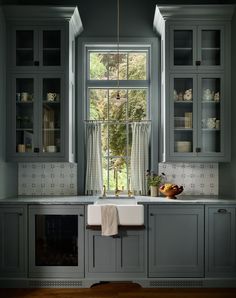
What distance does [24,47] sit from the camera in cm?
444

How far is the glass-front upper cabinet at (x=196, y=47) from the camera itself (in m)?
4.42

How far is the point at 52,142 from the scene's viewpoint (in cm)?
443

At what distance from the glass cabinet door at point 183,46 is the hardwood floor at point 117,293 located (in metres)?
2.40

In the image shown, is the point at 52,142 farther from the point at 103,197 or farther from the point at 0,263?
the point at 0,263

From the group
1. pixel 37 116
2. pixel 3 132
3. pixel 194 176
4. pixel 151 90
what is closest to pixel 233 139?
pixel 194 176

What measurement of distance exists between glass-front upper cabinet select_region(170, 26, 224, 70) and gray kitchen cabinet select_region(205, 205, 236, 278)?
1.58 metres

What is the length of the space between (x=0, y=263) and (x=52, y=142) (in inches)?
54.5

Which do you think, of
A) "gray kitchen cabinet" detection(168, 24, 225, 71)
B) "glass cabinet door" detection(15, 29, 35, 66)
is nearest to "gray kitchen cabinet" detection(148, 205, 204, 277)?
"gray kitchen cabinet" detection(168, 24, 225, 71)

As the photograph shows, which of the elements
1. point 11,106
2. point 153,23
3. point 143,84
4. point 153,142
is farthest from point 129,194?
point 153,23

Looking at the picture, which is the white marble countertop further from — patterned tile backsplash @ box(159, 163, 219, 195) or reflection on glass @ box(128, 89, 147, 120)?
reflection on glass @ box(128, 89, 147, 120)

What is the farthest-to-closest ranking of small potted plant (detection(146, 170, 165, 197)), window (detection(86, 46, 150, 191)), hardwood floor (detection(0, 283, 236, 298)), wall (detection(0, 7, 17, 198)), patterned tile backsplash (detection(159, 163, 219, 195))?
window (detection(86, 46, 150, 191)), patterned tile backsplash (detection(159, 163, 219, 195)), small potted plant (detection(146, 170, 165, 197)), wall (detection(0, 7, 17, 198)), hardwood floor (detection(0, 283, 236, 298))

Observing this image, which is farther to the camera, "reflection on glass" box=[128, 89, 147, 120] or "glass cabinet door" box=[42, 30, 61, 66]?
"reflection on glass" box=[128, 89, 147, 120]

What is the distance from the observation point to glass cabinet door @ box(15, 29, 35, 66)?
14.5 feet

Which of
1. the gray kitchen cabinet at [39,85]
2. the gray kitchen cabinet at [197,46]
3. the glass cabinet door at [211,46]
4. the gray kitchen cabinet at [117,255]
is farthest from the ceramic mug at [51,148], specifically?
the glass cabinet door at [211,46]
